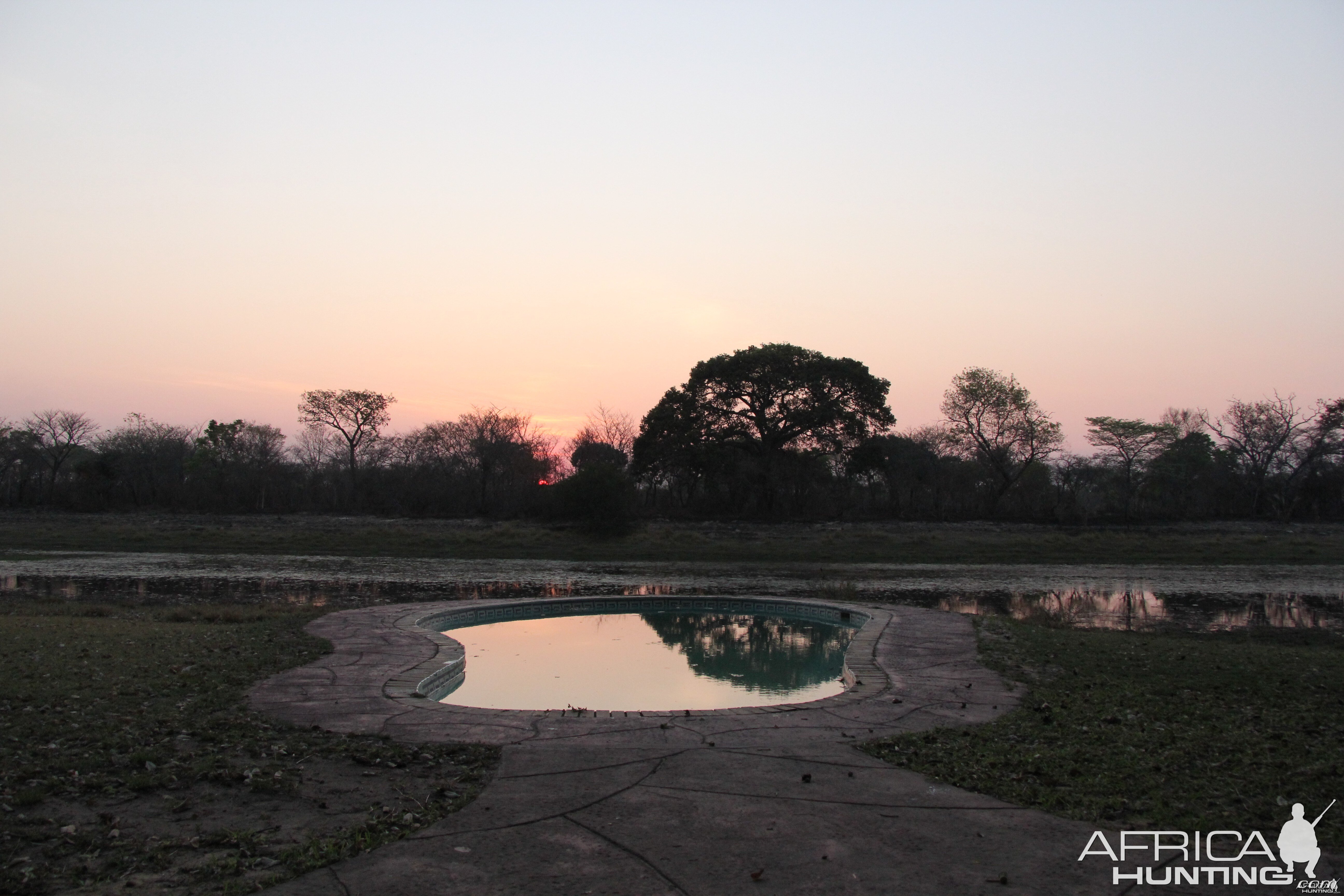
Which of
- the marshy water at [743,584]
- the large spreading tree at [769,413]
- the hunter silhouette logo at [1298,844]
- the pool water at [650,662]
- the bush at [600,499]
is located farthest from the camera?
the large spreading tree at [769,413]

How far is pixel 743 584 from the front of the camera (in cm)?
2423

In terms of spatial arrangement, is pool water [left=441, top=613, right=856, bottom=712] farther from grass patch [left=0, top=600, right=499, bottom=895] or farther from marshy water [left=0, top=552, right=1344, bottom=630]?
marshy water [left=0, top=552, right=1344, bottom=630]

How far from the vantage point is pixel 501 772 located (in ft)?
18.7

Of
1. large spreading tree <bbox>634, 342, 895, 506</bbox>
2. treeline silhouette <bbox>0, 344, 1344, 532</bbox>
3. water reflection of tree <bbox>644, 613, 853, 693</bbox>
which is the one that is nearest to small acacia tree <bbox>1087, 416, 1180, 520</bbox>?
treeline silhouette <bbox>0, 344, 1344, 532</bbox>

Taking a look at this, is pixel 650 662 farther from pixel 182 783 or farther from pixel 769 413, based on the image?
pixel 769 413

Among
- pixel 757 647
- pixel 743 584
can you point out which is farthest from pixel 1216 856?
pixel 743 584

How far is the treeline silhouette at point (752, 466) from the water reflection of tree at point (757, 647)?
20450 mm

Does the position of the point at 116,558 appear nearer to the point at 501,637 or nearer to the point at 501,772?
the point at 501,637

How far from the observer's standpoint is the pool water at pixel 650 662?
1055 cm

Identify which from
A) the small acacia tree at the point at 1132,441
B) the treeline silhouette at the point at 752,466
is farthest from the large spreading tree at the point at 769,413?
the small acacia tree at the point at 1132,441

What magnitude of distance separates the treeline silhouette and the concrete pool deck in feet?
98.2

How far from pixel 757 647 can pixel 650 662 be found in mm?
2330

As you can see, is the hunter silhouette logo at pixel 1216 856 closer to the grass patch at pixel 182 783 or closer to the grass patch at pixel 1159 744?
the grass patch at pixel 1159 744

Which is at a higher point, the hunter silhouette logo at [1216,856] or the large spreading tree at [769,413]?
the large spreading tree at [769,413]
